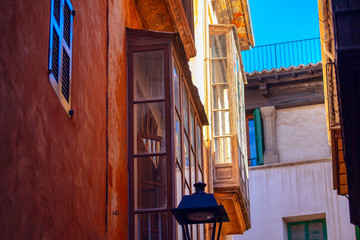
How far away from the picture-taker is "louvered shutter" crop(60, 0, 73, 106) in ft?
21.1

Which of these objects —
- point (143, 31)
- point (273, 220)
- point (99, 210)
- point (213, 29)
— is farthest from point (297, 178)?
point (99, 210)

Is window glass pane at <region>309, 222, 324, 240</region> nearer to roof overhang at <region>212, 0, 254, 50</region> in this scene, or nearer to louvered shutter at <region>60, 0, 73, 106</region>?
roof overhang at <region>212, 0, 254, 50</region>

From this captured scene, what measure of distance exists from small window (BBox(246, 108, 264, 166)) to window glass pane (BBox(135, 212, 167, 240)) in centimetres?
1626

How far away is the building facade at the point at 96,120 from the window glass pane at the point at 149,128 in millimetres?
13

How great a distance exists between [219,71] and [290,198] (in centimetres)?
817

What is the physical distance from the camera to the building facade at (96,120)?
5293mm

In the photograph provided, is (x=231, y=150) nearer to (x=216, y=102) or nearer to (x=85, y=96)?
(x=216, y=102)

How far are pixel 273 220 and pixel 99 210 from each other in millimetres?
15861

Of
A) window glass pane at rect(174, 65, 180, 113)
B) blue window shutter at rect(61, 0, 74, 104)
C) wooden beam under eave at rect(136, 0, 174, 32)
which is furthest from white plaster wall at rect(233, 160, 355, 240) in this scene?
blue window shutter at rect(61, 0, 74, 104)

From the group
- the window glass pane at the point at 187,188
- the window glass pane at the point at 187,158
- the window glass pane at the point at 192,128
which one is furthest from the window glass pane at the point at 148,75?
the window glass pane at the point at 192,128

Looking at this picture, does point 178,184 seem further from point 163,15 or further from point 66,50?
point 66,50

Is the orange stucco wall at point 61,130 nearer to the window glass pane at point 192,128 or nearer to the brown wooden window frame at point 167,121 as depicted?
the brown wooden window frame at point 167,121

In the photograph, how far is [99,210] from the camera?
721cm

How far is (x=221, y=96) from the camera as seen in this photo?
15.4 m
